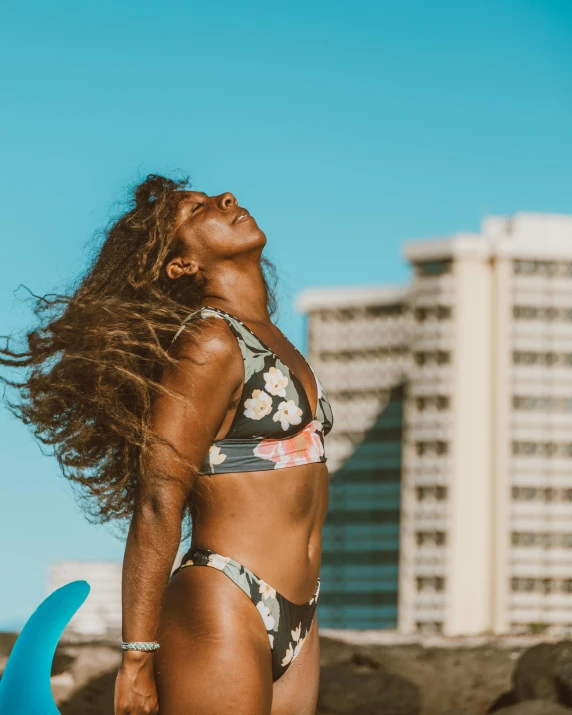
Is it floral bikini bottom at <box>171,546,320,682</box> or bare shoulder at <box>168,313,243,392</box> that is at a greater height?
bare shoulder at <box>168,313,243,392</box>

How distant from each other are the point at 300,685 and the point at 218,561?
47 cm

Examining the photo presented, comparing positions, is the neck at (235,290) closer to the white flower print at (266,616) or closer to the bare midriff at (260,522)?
the bare midriff at (260,522)

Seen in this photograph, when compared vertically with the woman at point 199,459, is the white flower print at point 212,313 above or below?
above

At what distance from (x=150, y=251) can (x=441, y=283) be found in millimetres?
100198

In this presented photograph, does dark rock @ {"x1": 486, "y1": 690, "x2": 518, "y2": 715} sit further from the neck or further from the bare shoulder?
the bare shoulder

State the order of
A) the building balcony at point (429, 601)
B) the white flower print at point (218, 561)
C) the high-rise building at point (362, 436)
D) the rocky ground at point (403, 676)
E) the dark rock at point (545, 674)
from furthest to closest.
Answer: the high-rise building at point (362, 436) < the building balcony at point (429, 601) < the rocky ground at point (403, 676) < the dark rock at point (545, 674) < the white flower print at point (218, 561)

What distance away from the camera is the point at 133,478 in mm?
3490

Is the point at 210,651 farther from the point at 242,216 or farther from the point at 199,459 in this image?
the point at 242,216

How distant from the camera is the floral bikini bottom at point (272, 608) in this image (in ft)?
10.8

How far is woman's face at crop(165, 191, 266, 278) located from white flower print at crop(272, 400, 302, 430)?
51 cm

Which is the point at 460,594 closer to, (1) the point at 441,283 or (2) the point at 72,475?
(1) the point at 441,283

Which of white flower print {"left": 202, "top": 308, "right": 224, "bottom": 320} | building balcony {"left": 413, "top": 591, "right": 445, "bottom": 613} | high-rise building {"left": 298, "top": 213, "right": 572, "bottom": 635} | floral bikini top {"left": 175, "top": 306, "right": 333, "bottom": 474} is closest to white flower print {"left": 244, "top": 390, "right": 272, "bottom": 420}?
floral bikini top {"left": 175, "top": 306, "right": 333, "bottom": 474}

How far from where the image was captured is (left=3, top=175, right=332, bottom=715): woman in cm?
319

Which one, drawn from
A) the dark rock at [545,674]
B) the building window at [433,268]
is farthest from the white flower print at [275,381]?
the building window at [433,268]
